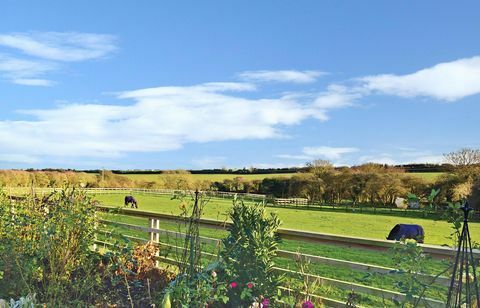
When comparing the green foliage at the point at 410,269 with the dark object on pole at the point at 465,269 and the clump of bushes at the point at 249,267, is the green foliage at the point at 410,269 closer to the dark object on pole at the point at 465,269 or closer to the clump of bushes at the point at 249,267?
the dark object on pole at the point at 465,269

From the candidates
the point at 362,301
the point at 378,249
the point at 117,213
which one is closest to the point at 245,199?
the point at 378,249

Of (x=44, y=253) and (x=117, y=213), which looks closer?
(x=44, y=253)

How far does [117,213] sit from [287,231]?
2.67 metres

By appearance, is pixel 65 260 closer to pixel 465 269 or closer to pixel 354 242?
pixel 354 242

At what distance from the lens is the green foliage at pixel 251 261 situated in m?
3.61

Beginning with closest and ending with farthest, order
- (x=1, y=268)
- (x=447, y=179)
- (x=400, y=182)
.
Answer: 1. (x=1, y=268)
2. (x=447, y=179)
3. (x=400, y=182)

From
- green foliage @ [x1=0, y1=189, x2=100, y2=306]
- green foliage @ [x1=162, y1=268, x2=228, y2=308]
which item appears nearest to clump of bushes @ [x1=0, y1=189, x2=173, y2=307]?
green foliage @ [x1=0, y1=189, x2=100, y2=306]

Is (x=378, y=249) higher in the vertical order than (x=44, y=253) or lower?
higher

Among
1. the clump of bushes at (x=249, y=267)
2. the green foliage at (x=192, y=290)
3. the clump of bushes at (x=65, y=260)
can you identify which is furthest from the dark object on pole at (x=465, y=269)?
the clump of bushes at (x=65, y=260)

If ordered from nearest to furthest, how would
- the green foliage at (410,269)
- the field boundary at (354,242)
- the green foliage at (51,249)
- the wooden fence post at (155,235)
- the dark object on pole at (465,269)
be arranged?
the dark object on pole at (465,269), the green foliage at (410,269), the field boundary at (354,242), the green foliage at (51,249), the wooden fence post at (155,235)

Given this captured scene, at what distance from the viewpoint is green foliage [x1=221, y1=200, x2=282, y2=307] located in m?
3.61

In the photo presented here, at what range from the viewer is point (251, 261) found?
3656 millimetres

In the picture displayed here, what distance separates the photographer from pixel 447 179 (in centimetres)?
3669

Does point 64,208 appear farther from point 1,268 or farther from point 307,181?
point 307,181
